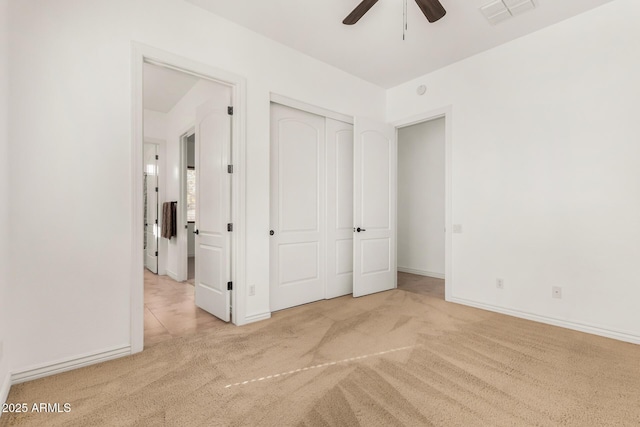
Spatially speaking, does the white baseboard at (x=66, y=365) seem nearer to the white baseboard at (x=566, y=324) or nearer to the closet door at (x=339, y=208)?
the closet door at (x=339, y=208)

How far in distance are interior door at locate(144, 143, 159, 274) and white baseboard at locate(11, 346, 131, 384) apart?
352 cm

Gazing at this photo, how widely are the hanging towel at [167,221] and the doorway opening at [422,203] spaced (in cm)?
384

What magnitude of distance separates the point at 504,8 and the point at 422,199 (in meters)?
3.19

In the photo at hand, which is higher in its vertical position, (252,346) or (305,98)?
(305,98)

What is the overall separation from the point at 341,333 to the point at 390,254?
1.84 meters

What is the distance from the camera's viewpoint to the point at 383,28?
301 cm

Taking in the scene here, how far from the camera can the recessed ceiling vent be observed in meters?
2.64

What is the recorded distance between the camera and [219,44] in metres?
2.84

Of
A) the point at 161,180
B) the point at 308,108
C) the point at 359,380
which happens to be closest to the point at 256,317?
the point at 359,380

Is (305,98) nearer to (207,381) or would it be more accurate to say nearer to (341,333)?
(341,333)

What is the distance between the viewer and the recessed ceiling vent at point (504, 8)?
2641 millimetres

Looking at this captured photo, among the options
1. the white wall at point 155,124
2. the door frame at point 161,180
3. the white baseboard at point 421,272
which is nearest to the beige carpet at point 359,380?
the white baseboard at point 421,272

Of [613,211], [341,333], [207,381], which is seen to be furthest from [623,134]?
[207,381]

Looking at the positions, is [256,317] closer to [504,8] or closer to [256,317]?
[256,317]
